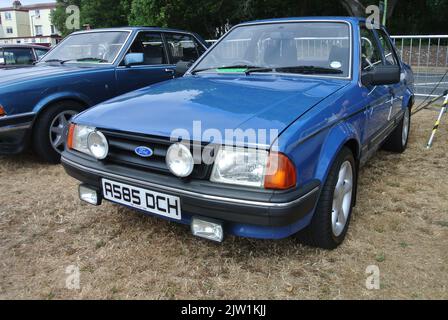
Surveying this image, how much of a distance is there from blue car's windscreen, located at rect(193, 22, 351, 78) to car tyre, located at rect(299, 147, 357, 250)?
2.44 feet

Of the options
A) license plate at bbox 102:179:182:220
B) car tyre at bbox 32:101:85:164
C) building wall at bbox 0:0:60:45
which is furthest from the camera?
building wall at bbox 0:0:60:45

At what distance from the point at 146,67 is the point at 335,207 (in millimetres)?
3565

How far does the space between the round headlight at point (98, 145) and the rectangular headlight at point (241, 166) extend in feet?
2.71

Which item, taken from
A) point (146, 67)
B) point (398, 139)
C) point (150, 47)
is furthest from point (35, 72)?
point (398, 139)

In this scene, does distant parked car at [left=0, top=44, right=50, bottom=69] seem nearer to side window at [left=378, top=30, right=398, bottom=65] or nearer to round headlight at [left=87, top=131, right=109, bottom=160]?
round headlight at [left=87, top=131, right=109, bottom=160]

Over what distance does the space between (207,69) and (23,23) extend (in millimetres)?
98590

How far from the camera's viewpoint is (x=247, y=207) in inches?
82.3

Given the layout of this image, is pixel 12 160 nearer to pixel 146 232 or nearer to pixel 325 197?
pixel 146 232

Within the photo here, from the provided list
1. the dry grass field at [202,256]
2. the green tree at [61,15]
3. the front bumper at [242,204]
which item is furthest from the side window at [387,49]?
the green tree at [61,15]

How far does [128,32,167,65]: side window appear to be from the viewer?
209 inches

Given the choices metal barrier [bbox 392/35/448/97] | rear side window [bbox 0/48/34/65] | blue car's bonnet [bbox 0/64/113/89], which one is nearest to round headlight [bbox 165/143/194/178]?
blue car's bonnet [bbox 0/64/113/89]

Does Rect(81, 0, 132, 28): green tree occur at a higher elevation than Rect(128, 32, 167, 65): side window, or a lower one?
higher

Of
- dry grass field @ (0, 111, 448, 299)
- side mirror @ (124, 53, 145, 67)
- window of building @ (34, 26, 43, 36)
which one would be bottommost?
dry grass field @ (0, 111, 448, 299)

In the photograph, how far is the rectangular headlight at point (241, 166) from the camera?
2.12 m
